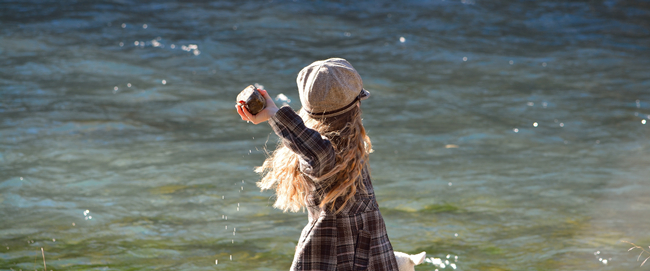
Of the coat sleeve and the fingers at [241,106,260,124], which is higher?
the fingers at [241,106,260,124]

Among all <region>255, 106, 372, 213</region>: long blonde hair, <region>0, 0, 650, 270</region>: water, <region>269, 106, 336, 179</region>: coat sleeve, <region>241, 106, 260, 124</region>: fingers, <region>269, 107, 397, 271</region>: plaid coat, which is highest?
<region>241, 106, 260, 124</region>: fingers

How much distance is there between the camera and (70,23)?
1331 cm

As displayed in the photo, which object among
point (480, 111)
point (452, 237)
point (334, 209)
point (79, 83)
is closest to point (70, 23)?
point (79, 83)

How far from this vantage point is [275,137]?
817 cm

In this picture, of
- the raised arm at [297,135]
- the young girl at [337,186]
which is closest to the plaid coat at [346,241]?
the young girl at [337,186]

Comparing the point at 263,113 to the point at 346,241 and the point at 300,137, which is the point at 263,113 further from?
the point at 346,241

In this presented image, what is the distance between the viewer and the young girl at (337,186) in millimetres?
2615

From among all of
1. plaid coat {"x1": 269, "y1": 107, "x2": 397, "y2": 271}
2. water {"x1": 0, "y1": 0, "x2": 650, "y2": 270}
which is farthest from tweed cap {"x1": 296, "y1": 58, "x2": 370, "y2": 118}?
water {"x1": 0, "y1": 0, "x2": 650, "y2": 270}

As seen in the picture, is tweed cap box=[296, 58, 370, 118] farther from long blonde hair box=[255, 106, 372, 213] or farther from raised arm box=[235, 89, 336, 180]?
raised arm box=[235, 89, 336, 180]

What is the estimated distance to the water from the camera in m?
5.25

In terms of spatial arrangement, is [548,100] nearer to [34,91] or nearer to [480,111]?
[480,111]

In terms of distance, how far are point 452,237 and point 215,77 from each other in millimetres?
6188

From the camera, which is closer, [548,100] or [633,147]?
[633,147]

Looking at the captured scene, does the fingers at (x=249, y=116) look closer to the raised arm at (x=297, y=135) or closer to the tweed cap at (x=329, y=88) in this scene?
the raised arm at (x=297, y=135)
